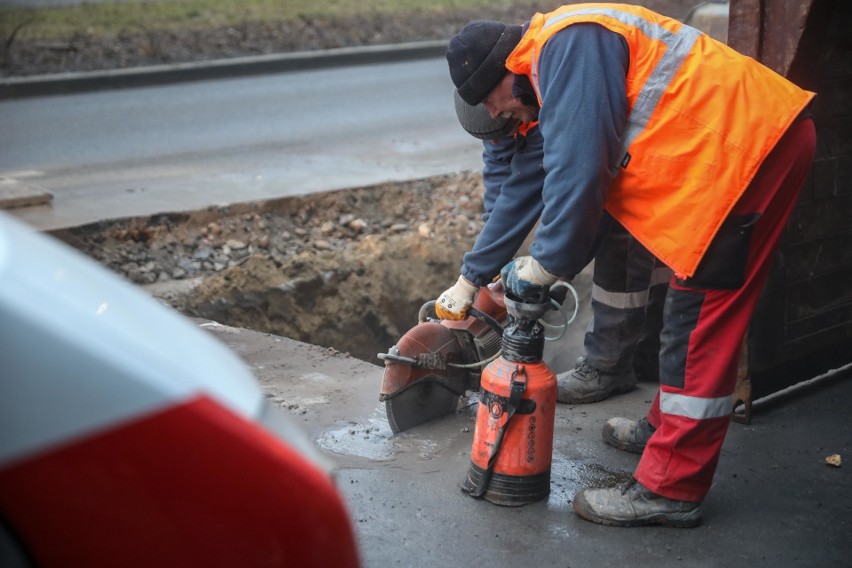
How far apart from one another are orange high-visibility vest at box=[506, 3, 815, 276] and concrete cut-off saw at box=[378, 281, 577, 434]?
3.25 ft

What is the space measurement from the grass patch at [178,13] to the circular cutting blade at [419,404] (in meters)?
10.4

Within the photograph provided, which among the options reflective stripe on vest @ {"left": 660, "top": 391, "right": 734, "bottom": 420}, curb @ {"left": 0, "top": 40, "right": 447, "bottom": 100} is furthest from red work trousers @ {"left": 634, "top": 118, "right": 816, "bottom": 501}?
curb @ {"left": 0, "top": 40, "right": 447, "bottom": 100}

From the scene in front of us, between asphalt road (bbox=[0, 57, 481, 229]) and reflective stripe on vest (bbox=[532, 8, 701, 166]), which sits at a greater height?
reflective stripe on vest (bbox=[532, 8, 701, 166])

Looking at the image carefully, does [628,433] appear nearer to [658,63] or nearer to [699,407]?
[699,407]

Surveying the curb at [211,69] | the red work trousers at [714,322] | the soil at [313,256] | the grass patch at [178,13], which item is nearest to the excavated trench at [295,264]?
the soil at [313,256]

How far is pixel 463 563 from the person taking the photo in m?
2.92

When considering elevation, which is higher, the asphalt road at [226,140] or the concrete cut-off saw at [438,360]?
the concrete cut-off saw at [438,360]

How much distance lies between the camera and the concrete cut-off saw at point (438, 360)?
12.4 ft

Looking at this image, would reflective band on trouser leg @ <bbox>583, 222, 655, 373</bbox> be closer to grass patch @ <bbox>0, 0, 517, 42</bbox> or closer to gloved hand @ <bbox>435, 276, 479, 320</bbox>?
gloved hand @ <bbox>435, 276, 479, 320</bbox>

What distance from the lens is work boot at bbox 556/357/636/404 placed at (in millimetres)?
4113

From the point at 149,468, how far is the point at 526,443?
194cm

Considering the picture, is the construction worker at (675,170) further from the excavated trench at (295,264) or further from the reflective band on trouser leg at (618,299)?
the excavated trench at (295,264)

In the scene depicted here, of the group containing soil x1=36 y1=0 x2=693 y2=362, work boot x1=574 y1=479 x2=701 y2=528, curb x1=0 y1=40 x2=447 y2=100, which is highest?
work boot x1=574 y1=479 x2=701 y2=528

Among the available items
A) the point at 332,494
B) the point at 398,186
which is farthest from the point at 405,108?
the point at 332,494
